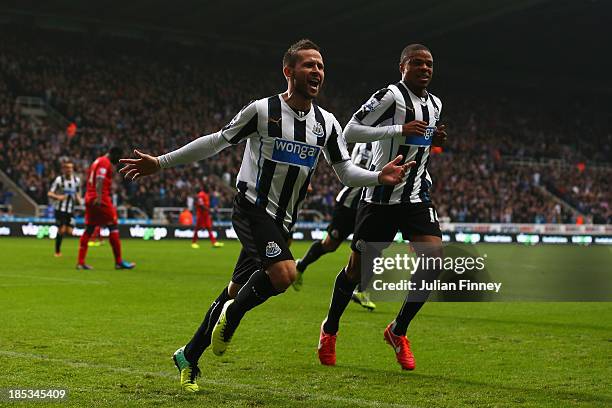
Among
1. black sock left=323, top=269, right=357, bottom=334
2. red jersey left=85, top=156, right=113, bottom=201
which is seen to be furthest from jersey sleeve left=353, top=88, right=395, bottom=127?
red jersey left=85, top=156, right=113, bottom=201

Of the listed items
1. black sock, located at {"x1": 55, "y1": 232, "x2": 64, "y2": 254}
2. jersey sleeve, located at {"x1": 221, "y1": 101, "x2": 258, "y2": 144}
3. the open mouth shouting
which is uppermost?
the open mouth shouting

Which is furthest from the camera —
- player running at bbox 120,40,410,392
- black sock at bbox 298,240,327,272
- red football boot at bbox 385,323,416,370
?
black sock at bbox 298,240,327,272

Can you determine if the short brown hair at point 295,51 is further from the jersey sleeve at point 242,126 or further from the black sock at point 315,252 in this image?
the black sock at point 315,252

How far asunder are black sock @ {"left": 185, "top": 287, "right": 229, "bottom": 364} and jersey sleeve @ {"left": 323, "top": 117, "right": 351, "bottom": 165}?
1133 mm

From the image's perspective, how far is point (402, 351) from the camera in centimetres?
651

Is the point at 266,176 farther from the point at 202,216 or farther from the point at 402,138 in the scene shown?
the point at 202,216

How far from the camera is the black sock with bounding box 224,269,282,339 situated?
557 cm

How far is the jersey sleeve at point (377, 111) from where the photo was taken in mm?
6836

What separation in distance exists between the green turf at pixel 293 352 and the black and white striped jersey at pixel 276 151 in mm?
1166

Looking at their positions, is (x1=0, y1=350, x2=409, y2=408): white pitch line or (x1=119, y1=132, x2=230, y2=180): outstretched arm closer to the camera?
(x1=0, y1=350, x2=409, y2=408): white pitch line

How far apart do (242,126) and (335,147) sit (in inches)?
27.0

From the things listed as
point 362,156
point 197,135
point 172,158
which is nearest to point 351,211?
point 362,156

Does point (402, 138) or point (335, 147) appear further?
point (402, 138)

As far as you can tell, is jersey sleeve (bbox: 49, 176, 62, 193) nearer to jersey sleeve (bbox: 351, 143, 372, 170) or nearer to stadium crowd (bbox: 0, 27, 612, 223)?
jersey sleeve (bbox: 351, 143, 372, 170)
